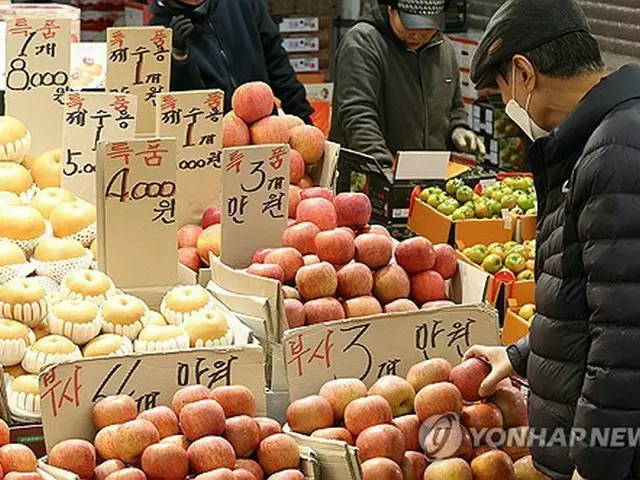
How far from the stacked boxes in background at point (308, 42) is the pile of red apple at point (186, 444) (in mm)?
5534

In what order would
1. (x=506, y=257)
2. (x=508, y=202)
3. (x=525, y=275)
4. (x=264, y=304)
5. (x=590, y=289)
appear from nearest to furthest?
(x=590, y=289) < (x=264, y=304) < (x=525, y=275) < (x=506, y=257) < (x=508, y=202)

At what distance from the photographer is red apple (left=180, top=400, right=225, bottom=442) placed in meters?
2.20

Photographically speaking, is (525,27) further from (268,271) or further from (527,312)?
(527,312)

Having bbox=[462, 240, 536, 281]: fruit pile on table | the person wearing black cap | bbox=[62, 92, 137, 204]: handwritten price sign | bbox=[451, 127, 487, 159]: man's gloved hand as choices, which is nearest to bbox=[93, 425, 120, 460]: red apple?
bbox=[62, 92, 137, 204]: handwritten price sign

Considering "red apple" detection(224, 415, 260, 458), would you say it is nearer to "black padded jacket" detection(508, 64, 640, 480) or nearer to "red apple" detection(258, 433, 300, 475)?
"red apple" detection(258, 433, 300, 475)

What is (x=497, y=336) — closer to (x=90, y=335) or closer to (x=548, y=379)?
(x=548, y=379)

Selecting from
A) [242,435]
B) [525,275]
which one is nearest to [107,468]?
[242,435]

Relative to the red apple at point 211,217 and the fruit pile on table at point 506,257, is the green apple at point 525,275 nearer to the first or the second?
the fruit pile on table at point 506,257

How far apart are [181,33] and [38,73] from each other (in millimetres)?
1118

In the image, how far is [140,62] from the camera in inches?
132

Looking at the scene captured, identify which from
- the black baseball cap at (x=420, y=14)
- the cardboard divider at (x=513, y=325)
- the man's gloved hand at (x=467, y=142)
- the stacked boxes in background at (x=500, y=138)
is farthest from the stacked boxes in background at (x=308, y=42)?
the cardboard divider at (x=513, y=325)

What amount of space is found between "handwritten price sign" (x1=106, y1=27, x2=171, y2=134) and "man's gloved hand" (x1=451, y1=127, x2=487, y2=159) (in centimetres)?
237

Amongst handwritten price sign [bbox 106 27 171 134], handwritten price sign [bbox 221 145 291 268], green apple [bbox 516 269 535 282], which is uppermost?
handwritten price sign [bbox 106 27 171 134]

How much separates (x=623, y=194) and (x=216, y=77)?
113 inches
